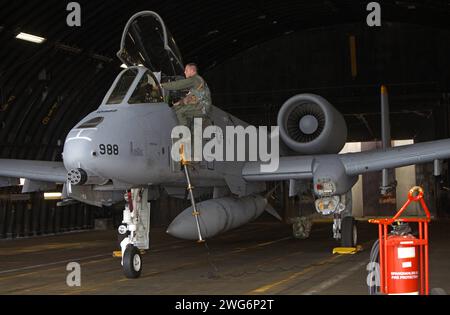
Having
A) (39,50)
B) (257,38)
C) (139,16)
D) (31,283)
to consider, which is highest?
(257,38)

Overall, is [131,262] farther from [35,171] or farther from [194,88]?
[35,171]

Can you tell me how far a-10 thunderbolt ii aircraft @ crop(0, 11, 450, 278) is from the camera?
31.4 feet

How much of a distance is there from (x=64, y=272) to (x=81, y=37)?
1045cm

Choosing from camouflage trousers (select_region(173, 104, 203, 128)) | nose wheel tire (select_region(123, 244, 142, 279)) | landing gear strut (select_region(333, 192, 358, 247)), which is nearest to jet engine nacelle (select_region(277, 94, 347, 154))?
landing gear strut (select_region(333, 192, 358, 247))

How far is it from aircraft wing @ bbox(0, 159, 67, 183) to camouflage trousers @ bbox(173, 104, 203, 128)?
3200mm

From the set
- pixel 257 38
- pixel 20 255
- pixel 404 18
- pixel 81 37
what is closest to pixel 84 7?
pixel 81 37

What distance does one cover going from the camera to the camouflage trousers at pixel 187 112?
35.8ft

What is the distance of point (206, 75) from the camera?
1286 inches

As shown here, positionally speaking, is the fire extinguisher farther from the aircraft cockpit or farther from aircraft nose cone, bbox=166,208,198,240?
the aircraft cockpit

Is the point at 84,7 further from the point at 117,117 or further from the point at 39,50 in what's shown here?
the point at 117,117

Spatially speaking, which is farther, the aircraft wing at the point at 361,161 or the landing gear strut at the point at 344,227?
the landing gear strut at the point at 344,227

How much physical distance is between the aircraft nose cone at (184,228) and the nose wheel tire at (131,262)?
921 millimetres

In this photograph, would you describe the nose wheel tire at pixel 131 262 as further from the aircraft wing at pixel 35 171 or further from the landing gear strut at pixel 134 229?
the aircraft wing at pixel 35 171

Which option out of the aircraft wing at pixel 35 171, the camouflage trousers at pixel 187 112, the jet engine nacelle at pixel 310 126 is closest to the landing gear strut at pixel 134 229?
the camouflage trousers at pixel 187 112
